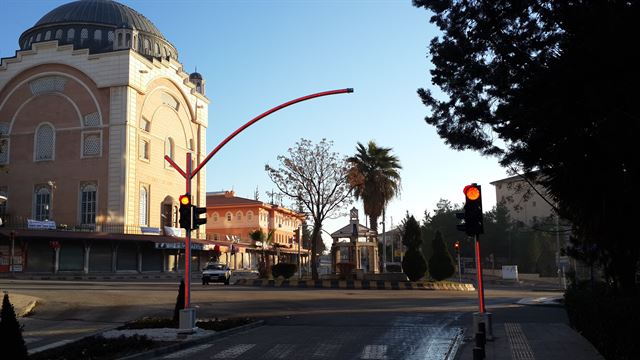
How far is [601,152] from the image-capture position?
31.3ft

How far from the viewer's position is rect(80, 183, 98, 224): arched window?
57.5m

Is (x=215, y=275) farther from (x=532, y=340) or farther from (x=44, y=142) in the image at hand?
(x=44, y=142)

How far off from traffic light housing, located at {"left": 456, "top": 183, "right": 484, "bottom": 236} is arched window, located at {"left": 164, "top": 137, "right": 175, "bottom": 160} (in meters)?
56.3

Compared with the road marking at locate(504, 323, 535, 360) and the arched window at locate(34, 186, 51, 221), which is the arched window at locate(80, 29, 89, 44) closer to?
the arched window at locate(34, 186, 51, 221)

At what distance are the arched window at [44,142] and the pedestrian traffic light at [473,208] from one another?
183 feet

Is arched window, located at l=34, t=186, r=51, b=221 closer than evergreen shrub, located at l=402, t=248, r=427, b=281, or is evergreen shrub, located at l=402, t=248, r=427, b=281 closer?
evergreen shrub, located at l=402, t=248, r=427, b=281

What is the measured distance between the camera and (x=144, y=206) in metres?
60.5

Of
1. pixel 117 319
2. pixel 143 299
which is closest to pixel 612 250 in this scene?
pixel 117 319

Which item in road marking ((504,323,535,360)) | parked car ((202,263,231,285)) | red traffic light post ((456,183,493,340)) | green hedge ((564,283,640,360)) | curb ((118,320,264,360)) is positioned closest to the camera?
green hedge ((564,283,640,360))

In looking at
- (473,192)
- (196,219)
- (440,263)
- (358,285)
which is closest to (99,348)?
(196,219)

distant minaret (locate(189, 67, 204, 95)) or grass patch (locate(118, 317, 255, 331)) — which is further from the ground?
distant minaret (locate(189, 67, 204, 95))

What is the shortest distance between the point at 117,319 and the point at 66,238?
38081mm

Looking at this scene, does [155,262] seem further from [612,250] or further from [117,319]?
[612,250]

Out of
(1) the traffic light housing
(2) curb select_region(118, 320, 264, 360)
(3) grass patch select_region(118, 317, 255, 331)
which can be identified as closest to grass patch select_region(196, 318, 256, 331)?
(3) grass patch select_region(118, 317, 255, 331)
